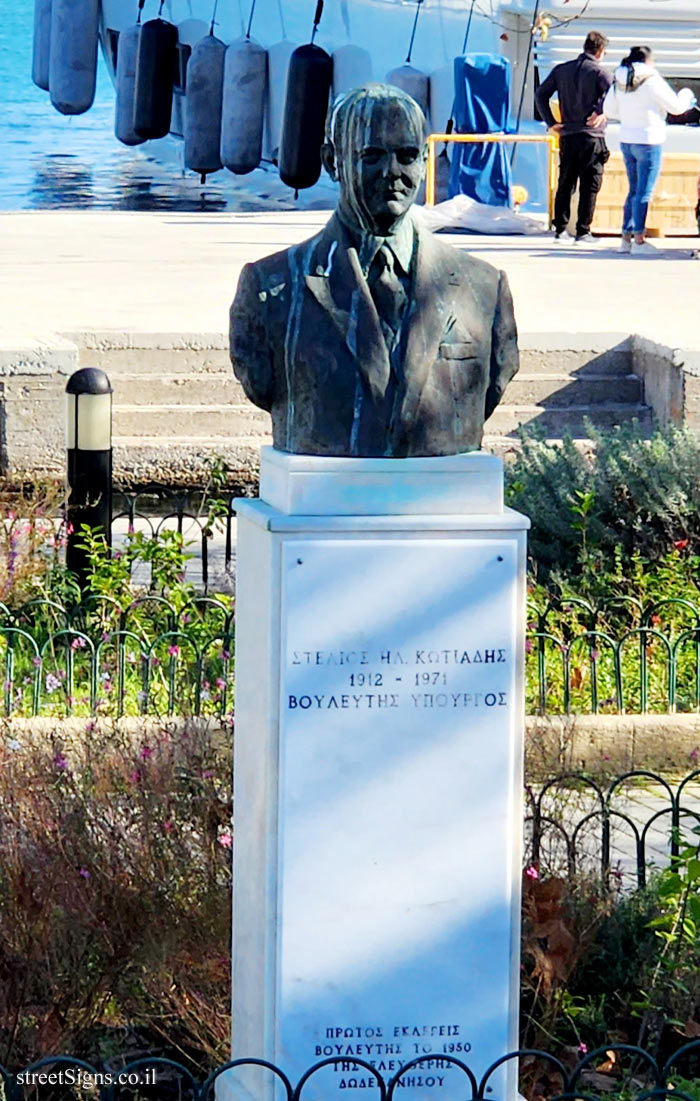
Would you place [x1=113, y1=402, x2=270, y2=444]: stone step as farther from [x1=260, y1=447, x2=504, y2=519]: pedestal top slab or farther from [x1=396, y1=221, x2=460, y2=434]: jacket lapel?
[x1=260, y1=447, x2=504, y2=519]: pedestal top slab

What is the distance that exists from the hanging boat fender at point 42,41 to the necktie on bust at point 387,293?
4160cm

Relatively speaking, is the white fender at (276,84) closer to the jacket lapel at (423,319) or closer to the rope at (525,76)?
the rope at (525,76)

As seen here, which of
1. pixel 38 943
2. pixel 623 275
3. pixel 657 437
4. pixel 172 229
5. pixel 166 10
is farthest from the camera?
pixel 166 10

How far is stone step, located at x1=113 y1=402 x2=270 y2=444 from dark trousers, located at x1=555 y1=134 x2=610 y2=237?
7.14 meters

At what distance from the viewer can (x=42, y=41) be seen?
45.2 metres

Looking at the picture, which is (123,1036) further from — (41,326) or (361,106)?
(41,326)

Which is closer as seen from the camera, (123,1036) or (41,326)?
(123,1036)

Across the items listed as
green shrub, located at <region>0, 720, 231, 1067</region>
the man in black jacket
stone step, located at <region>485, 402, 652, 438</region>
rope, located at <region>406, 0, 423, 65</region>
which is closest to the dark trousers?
the man in black jacket

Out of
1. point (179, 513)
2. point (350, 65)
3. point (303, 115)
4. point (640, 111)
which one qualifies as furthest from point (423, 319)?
point (350, 65)

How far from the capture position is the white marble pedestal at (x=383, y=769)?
4.01m

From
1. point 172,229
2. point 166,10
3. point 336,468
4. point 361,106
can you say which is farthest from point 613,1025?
point 166,10

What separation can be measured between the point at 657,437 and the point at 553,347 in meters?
2.52

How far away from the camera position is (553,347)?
11.1 meters

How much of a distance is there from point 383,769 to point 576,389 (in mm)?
7189
